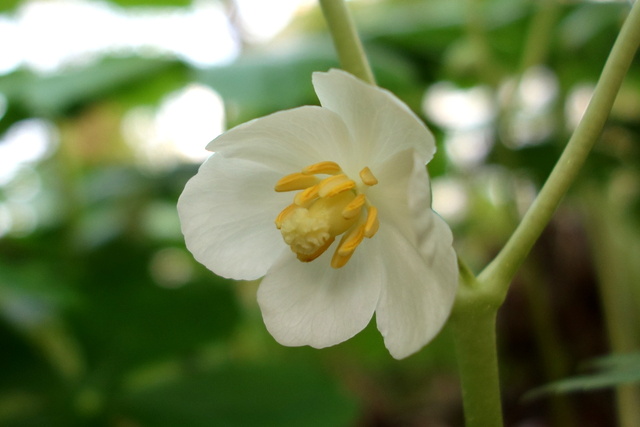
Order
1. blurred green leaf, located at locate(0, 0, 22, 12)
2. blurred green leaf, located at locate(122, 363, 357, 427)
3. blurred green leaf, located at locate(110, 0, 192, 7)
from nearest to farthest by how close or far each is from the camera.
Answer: blurred green leaf, located at locate(122, 363, 357, 427)
blurred green leaf, located at locate(0, 0, 22, 12)
blurred green leaf, located at locate(110, 0, 192, 7)

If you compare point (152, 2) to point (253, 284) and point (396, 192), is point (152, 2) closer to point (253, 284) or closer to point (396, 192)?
point (253, 284)

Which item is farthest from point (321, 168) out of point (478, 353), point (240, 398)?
point (240, 398)

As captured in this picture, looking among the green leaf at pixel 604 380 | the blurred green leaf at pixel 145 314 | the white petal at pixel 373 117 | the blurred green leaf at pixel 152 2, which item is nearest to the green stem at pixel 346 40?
the white petal at pixel 373 117

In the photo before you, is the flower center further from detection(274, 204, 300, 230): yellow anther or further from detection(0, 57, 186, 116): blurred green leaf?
detection(0, 57, 186, 116): blurred green leaf

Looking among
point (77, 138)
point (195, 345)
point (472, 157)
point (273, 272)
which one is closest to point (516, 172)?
point (472, 157)

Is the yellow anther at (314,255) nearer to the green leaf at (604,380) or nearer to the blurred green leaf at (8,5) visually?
the green leaf at (604,380)

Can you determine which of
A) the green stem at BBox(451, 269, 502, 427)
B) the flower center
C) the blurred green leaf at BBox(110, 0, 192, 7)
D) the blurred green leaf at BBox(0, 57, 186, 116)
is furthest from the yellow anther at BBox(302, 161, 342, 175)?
the blurred green leaf at BBox(110, 0, 192, 7)

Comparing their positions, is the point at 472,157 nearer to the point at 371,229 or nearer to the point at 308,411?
the point at 308,411
